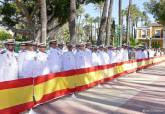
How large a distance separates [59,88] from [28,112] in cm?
288

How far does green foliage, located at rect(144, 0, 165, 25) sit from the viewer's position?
197 feet

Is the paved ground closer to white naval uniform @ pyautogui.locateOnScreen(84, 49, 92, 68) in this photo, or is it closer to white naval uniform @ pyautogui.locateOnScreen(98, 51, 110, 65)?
white naval uniform @ pyautogui.locateOnScreen(84, 49, 92, 68)

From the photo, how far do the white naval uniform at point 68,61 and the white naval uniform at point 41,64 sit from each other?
1886mm

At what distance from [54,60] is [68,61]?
127 centimetres

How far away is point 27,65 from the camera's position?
13.3 metres

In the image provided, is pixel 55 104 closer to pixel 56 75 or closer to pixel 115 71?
pixel 56 75

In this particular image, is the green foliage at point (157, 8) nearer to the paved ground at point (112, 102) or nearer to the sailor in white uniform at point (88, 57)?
the sailor in white uniform at point (88, 57)

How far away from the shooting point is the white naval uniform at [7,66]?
11.8 metres

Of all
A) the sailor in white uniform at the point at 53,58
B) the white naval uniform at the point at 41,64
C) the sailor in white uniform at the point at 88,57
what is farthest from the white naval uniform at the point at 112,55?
the white naval uniform at the point at 41,64

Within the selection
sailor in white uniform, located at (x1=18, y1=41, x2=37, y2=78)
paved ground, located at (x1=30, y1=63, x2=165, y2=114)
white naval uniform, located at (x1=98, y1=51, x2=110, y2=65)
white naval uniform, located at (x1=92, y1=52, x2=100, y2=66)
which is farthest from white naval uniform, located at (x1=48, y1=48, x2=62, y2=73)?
white naval uniform, located at (x1=98, y1=51, x2=110, y2=65)

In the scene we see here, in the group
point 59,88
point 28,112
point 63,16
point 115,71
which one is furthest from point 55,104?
point 63,16

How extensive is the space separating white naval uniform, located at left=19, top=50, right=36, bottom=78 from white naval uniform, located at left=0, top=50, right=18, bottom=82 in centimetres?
65

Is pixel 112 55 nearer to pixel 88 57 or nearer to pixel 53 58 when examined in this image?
pixel 88 57

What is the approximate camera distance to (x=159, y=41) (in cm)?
14412
